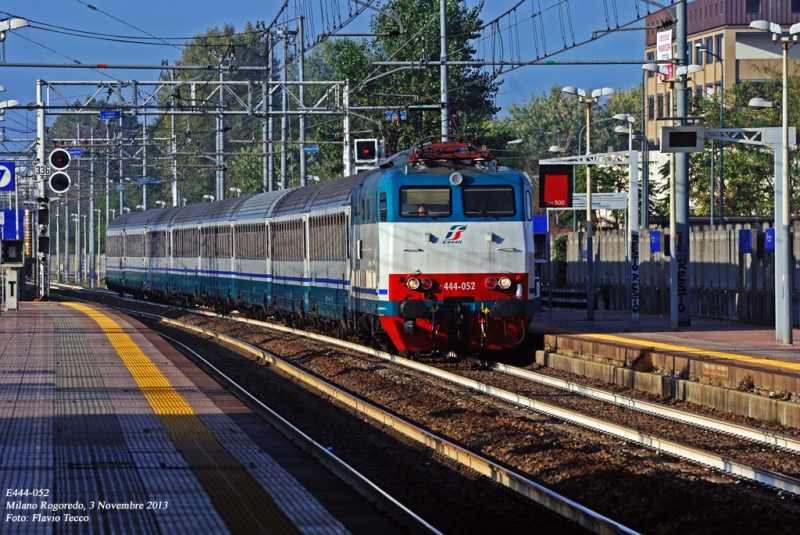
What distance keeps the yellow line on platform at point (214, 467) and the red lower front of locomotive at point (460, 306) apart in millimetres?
4225

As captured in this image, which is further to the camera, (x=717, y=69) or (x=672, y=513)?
(x=717, y=69)

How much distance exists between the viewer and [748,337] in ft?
76.9

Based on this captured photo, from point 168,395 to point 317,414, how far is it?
2.02 meters

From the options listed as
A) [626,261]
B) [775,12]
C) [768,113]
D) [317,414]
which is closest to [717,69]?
[775,12]

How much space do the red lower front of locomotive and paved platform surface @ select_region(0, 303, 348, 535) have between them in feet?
12.8

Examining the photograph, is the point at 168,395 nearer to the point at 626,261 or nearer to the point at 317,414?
the point at 317,414

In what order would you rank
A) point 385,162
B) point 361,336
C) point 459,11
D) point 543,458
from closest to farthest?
point 543,458
point 385,162
point 361,336
point 459,11

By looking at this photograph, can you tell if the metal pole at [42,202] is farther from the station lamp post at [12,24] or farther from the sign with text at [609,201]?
the sign with text at [609,201]

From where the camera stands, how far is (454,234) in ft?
68.2

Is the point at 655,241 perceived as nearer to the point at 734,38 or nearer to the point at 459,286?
the point at 459,286

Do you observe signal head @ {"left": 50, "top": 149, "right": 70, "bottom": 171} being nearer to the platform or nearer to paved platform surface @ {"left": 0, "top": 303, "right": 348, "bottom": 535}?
the platform

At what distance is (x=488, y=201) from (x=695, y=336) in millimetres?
5579

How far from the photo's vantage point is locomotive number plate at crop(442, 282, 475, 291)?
813 inches

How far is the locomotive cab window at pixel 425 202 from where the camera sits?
20.8 m
